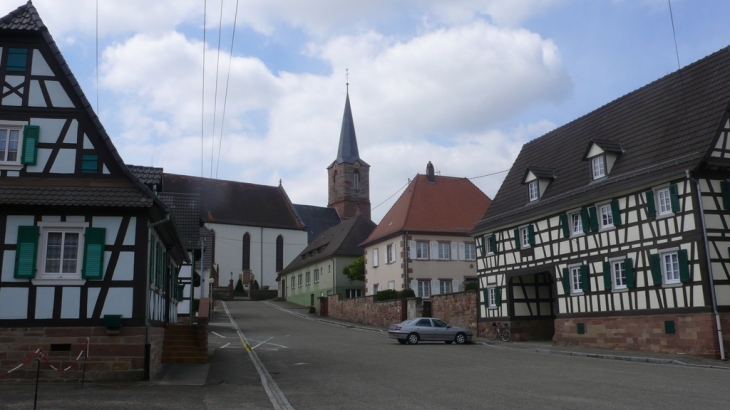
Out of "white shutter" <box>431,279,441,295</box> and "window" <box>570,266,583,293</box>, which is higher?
"white shutter" <box>431,279,441,295</box>

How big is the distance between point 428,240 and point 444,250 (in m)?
1.33

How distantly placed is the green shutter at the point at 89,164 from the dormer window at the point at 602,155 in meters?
18.8

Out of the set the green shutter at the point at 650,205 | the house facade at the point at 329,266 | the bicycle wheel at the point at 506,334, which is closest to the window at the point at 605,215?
the green shutter at the point at 650,205

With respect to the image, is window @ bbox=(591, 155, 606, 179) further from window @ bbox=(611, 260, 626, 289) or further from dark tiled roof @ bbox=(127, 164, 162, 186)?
dark tiled roof @ bbox=(127, 164, 162, 186)

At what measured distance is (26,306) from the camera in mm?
16234

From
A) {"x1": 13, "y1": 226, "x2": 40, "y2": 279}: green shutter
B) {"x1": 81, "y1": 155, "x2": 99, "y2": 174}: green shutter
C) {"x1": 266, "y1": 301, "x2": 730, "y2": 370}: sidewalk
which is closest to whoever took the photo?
{"x1": 13, "y1": 226, "x2": 40, "y2": 279}: green shutter

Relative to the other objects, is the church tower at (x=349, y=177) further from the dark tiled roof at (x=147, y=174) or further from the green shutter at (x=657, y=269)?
the dark tiled roof at (x=147, y=174)

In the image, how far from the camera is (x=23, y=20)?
17.5 metres

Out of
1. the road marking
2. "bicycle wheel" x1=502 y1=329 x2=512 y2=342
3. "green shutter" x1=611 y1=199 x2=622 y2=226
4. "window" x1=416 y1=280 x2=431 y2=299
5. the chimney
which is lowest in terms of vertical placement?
the road marking

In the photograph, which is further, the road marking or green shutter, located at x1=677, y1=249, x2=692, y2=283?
green shutter, located at x1=677, y1=249, x2=692, y2=283

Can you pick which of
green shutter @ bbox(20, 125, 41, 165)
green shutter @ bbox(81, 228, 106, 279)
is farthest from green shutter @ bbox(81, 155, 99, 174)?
green shutter @ bbox(81, 228, 106, 279)

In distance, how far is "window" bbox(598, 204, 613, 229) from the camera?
26.8 m

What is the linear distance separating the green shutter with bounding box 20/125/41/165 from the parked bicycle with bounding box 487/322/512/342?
72.0ft

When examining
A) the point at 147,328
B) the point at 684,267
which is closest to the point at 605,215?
the point at 684,267
